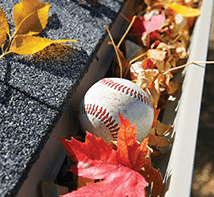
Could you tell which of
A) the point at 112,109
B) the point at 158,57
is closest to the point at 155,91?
the point at 158,57

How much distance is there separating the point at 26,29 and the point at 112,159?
48cm

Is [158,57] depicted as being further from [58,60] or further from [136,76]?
[58,60]

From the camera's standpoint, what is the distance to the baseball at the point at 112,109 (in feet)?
2.56

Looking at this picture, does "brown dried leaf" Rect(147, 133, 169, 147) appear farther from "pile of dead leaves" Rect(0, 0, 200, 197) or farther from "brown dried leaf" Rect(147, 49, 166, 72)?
"brown dried leaf" Rect(147, 49, 166, 72)

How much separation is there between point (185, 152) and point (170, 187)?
113mm

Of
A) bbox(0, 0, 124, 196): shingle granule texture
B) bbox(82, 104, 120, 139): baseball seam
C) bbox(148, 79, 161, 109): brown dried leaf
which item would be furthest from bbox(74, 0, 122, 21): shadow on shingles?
bbox(82, 104, 120, 139): baseball seam

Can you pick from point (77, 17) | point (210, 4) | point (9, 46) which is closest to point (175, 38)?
point (210, 4)

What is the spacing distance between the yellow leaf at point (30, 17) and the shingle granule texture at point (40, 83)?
0.06 metres

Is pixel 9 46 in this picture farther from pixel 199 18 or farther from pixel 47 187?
pixel 199 18

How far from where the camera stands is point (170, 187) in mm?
700

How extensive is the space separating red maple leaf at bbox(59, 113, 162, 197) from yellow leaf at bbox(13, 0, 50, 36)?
390 millimetres

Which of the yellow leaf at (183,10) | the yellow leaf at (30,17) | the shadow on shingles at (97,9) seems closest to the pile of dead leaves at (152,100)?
the yellow leaf at (183,10)

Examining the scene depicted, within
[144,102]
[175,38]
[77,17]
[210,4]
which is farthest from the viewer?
[210,4]

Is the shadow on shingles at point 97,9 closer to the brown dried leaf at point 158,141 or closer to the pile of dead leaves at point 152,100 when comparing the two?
the pile of dead leaves at point 152,100
